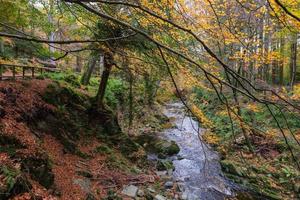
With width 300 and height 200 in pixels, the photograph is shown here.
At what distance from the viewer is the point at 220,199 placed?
764 centimetres

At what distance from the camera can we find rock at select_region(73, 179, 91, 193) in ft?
20.2

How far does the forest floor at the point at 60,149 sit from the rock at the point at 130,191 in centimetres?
15

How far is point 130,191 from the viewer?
22.8 feet

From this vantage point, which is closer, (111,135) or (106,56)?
(106,56)

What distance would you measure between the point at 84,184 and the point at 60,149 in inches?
59.3

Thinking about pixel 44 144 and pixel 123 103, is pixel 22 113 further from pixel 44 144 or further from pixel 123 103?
pixel 123 103

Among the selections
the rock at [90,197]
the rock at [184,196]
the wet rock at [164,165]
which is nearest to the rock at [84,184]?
→ the rock at [90,197]

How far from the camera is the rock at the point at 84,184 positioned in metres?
6.15

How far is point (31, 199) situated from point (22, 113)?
3.09 meters

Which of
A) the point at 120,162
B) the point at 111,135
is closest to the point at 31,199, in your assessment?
the point at 120,162

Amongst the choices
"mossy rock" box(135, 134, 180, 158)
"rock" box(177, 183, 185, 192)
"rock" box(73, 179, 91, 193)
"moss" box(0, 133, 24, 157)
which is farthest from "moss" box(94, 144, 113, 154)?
"moss" box(0, 133, 24, 157)

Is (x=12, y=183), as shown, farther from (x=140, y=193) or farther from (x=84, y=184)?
(x=140, y=193)

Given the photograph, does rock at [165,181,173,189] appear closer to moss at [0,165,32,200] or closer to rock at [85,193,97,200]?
rock at [85,193,97,200]

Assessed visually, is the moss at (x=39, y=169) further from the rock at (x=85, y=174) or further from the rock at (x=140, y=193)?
the rock at (x=140, y=193)
